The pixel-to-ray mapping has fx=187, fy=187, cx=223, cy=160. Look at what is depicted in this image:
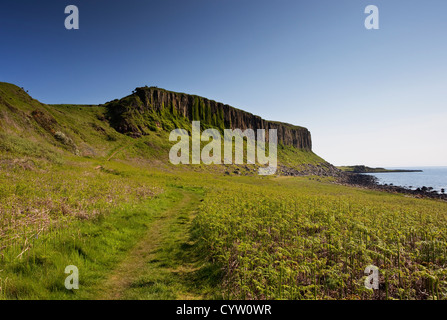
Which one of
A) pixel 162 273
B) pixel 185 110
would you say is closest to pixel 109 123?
pixel 185 110

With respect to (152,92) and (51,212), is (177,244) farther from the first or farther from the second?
(152,92)

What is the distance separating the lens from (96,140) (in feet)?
199

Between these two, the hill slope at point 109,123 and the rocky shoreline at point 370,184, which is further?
the rocky shoreline at point 370,184

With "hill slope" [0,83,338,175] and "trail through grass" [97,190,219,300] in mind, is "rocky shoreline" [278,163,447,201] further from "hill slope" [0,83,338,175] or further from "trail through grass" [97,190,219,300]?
"trail through grass" [97,190,219,300]

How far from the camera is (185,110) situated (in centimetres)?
12156

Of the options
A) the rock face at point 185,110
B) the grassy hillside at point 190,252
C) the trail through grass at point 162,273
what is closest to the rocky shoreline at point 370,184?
the rock face at point 185,110

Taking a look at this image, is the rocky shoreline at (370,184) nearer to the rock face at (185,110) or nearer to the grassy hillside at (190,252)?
the rock face at (185,110)

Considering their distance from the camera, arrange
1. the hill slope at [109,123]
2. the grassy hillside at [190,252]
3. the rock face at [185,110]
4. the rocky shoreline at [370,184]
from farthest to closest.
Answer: the rock face at [185,110] < the rocky shoreline at [370,184] < the hill slope at [109,123] < the grassy hillside at [190,252]

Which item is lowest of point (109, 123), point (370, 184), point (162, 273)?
point (370, 184)

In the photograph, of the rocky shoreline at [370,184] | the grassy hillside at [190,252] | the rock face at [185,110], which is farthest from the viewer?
the rock face at [185,110]

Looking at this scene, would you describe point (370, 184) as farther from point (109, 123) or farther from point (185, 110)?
point (109, 123)

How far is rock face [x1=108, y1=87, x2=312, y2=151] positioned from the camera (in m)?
86.4

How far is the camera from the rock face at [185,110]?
86.4 m
